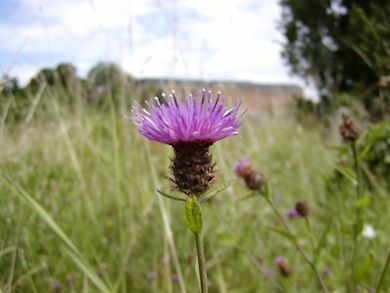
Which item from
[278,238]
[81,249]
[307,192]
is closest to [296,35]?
[307,192]

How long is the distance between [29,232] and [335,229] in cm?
196

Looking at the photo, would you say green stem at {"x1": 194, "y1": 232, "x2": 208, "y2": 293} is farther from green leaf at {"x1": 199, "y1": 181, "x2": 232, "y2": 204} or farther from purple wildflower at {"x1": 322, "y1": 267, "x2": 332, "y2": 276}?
purple wildflower at {"x1": 322, "y1": 267, "x2": 332, "y2": 276}

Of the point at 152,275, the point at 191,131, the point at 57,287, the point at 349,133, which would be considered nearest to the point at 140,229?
the point at 152,275

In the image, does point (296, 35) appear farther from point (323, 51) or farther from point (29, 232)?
point (29, 232)

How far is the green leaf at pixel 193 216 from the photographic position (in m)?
0.68

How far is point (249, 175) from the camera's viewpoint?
57.9 inches

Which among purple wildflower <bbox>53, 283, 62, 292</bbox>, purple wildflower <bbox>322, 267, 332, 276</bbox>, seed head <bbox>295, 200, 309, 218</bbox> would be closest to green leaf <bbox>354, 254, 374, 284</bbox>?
seed head <bbox>295, 200, 309, 218</bbox>

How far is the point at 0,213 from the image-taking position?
176cm

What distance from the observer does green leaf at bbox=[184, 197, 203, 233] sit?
26.9 inches

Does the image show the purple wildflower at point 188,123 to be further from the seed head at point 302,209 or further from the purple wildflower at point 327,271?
the purple wildflower at point 327,271

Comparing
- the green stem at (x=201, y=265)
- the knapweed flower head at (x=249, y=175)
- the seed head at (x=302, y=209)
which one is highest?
the knapweed flower head at (x=249, y=175)

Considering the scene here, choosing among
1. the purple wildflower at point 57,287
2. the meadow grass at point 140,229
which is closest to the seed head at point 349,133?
the meadow grass at point 140,229

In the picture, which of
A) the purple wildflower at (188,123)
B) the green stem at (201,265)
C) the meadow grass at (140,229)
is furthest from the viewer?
the meadow grass at (140,229)

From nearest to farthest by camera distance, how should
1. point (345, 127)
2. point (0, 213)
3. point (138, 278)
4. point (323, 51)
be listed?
point (345, 127) → point (0, 213) → point (138, 278) → point (323, 51)
